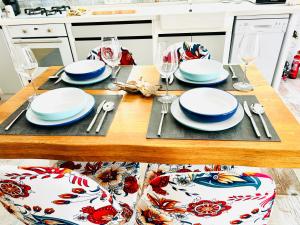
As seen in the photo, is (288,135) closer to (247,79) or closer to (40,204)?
(247,79)

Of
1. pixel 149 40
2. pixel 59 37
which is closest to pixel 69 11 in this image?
pixel 59 37

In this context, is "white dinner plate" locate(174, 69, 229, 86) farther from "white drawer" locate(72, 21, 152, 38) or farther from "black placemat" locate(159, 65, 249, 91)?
"white drawer" locate(72, 21, 152, 38)

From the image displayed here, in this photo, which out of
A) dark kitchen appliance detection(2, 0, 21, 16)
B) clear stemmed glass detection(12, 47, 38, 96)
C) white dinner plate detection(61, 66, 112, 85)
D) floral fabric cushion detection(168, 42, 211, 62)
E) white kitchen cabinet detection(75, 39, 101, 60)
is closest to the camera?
clear stemmed glass detection(12, 47, 38, 96)

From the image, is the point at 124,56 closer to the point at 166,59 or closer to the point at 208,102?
the point at 166,59

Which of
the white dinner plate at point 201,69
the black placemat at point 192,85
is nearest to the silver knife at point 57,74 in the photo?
the black placemat at point 192,85

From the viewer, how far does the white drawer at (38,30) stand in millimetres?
2412

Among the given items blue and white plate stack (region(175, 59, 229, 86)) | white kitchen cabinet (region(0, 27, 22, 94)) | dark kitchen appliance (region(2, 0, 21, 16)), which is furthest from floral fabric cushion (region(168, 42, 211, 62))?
dark kitchen appliance (region(2, 0, 21, 16))

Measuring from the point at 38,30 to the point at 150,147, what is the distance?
2173mm

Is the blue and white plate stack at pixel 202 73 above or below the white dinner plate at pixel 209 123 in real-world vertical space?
above

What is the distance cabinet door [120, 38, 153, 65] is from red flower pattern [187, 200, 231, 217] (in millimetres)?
1992

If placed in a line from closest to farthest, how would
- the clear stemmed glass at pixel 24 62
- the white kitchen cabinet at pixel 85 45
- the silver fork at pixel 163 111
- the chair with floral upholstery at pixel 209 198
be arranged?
the chair with floral upholstery at pixel 209 198 → the silver fork at pixel 163 111 → the clear stemmed glass at pixel 24 62 → the white kitchen cabinet at pixel 85 45

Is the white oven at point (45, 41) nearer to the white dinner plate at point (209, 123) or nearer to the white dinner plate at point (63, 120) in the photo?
the white dinner plate at point (63, 120)

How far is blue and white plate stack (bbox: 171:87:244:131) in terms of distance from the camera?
879 mm

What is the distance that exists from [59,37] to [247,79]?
197cm
